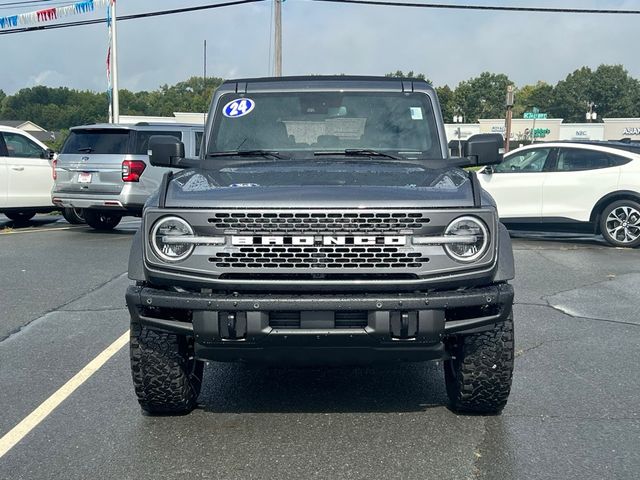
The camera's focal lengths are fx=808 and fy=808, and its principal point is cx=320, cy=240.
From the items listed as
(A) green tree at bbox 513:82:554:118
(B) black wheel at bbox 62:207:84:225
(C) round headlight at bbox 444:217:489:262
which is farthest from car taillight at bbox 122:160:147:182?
(A) green tree at bbox 513:82:554:118

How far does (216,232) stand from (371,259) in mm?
775

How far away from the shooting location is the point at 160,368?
172 inches

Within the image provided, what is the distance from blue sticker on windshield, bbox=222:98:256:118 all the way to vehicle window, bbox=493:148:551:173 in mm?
8745

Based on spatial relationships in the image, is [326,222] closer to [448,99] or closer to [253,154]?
[253,154]

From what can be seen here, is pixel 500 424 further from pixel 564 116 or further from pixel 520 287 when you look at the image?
pixel 564 116

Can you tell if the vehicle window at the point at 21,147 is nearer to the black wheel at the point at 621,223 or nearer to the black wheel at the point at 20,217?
the black wheel at the point at 20,217

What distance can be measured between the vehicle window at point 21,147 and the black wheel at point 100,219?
1.51 m

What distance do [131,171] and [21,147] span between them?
2798 millimetres

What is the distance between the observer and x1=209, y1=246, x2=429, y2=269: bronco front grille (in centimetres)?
393

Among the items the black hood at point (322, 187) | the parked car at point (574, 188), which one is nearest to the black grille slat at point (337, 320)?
the black hood at point (322, 187)

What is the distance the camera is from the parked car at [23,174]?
14578mm

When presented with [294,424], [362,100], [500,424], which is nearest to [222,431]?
[294,424]

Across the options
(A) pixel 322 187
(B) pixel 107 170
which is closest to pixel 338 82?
(A) pixel 322 187

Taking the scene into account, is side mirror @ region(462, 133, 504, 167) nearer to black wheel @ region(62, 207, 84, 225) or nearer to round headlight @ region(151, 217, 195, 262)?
round headlight @ region(151, 217, 195, 262)
